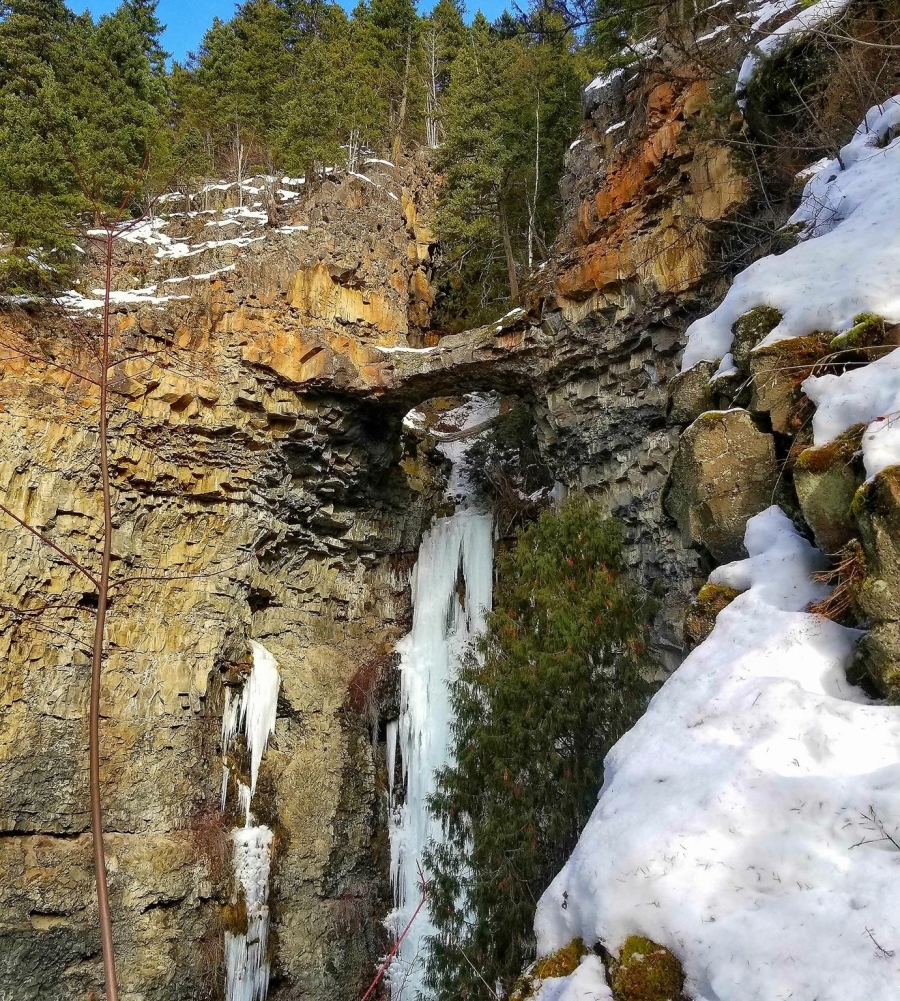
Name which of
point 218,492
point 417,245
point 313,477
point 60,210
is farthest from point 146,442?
point 417,245

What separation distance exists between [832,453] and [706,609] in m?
1.10

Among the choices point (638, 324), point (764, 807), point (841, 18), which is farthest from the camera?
point (638, 324)

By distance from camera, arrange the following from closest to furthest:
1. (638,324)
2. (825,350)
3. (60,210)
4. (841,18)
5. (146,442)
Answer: (825,350), (841,18), (638,324), (146,442), (60,210)

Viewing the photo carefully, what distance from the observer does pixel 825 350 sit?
402 centimetres

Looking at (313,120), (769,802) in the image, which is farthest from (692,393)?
(313,120)

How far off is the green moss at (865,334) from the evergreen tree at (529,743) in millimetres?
5181

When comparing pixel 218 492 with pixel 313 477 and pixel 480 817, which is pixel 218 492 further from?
pixel 480 817

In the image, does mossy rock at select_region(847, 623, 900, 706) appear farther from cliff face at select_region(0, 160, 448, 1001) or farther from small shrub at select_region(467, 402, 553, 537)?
small shrub at select_region(467, 402, 553, 537)

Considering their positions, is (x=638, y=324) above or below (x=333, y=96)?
below

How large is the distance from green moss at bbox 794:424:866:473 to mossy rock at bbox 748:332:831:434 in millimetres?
437

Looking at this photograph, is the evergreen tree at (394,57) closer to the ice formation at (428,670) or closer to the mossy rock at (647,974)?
the ice formation at (428,670)

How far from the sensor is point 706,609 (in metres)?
3.95

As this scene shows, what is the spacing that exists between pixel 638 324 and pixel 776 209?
326 cm

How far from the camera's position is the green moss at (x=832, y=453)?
11.3 ft
